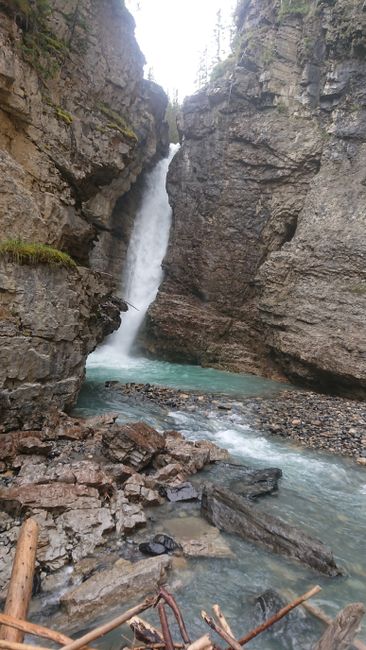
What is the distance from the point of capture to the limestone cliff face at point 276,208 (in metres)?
17.2

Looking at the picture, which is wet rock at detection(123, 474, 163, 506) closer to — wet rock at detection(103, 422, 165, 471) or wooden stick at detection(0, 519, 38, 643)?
wet rock at detection(103, 422, 165, 471)

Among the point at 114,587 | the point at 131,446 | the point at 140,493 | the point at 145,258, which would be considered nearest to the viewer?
the point at 114,587

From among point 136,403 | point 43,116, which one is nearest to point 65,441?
point 136,403

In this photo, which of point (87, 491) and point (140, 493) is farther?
point (140, 493)

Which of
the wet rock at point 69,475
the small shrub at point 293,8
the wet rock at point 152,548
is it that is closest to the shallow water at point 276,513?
the wet rock at point 152,548

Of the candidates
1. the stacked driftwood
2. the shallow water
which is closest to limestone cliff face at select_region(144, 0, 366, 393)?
the shallow water

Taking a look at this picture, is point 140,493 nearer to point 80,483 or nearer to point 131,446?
point 80,483

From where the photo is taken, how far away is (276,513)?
642 centimetres

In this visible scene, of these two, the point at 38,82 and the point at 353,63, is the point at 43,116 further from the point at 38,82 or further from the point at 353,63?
the point at 353,63

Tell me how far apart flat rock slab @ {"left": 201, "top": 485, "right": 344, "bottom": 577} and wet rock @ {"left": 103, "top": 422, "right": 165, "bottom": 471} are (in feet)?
5.09

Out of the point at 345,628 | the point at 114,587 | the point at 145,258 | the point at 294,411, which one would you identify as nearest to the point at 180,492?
the point at 114,587

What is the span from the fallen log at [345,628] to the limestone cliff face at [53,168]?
24.9 ft

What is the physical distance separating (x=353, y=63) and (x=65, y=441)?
2192 centimetres

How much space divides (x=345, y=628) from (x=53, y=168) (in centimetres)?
1086
